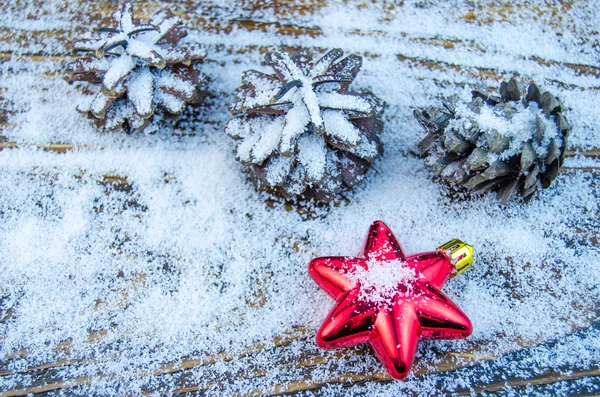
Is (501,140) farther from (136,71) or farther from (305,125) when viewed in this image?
(136,71)

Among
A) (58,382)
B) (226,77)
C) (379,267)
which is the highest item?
(226,77)

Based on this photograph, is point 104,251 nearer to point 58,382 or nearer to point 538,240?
point 58,382

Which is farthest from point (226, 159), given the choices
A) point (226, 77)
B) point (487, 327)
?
point (487, 327)

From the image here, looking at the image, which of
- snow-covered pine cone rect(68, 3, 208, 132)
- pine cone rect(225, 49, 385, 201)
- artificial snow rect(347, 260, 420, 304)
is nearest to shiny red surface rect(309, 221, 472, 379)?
artificial snow rect(347, 260, 420, 304)

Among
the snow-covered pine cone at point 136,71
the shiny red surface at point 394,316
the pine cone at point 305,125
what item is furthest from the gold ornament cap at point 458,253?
the snow-covered pine cone at point 136,71

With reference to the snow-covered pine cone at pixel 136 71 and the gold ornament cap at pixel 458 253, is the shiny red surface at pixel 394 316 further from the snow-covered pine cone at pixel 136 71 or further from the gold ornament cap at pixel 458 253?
the snow-covered pine cone at pixel 136 71
